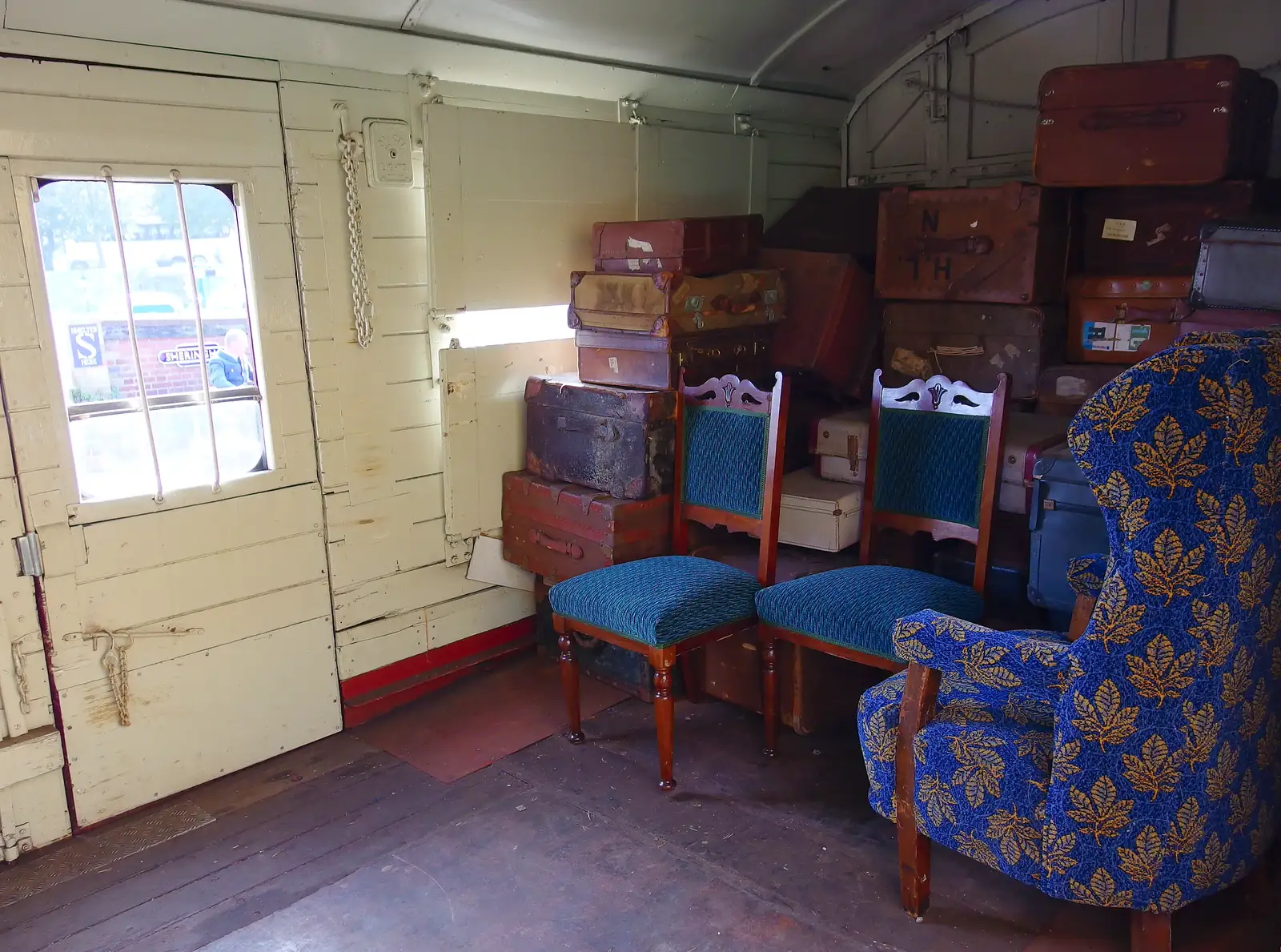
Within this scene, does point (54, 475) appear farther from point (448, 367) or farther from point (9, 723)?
point (448, 367)

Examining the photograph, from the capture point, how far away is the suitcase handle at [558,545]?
319 cm

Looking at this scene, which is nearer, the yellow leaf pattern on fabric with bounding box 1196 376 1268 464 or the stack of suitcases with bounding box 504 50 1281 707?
the yellow leaf pattern on fabric with bounding box 1196 376 1268 464

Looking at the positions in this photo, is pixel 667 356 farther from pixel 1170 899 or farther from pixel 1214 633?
pixel 1170 899

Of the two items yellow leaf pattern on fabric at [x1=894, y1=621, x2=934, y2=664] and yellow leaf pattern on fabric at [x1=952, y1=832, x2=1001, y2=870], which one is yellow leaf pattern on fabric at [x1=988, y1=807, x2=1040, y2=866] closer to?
yellow leaf pattern on fabric at [x1=952, y1=832, x2=1001, y2=870]

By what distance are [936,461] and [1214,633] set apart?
44.2 inches

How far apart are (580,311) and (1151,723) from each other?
219cm

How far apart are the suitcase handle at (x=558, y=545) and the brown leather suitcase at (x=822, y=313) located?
0.99 m

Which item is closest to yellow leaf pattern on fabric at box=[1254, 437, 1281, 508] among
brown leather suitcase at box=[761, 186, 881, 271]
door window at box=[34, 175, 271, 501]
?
brown leather suitcase at box=[761, 186, 881, 271]

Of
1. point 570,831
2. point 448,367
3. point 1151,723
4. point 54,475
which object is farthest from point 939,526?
point 54,475

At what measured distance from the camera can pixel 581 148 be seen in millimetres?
3455

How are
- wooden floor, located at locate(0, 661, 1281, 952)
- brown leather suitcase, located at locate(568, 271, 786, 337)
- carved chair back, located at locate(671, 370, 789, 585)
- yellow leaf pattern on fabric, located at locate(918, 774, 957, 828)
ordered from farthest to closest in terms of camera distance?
brown leather suitcase, located at locate(568, 271, 786, 337) → carved chair back, located at locate(671, 370, 789, 585) → wooden floor, located at locate(0, 661, 1281, 952) → yellow leaf pattern on fabric, located at locate(918, 774, 957, 828)

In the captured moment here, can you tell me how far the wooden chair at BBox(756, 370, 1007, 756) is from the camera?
97.7 inches

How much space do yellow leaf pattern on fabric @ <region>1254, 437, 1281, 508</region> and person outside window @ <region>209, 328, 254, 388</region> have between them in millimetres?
2429

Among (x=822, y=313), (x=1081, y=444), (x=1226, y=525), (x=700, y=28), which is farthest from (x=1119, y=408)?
(x=700, y=28)
